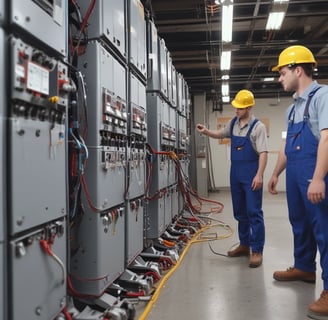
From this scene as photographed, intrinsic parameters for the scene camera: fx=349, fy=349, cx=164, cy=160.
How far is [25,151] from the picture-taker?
134 centimetres

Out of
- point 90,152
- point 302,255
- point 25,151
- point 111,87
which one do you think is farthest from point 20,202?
point 302,255

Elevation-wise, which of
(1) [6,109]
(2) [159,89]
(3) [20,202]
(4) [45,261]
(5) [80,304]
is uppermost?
(2) [159,89]

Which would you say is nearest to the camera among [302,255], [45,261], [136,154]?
[45,261]

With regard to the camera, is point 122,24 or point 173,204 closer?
point 122,24

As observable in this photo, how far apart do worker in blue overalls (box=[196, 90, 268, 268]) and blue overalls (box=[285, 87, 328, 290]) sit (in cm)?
58

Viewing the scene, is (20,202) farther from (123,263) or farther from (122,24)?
(122,24)

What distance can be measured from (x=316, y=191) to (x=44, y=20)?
1662 mm

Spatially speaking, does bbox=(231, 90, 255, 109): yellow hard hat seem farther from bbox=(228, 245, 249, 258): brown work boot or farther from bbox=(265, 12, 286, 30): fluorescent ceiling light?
bbox=(265, 12, 286, 30): fluorescent ceiling light

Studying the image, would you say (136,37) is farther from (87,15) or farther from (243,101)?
(243,101)

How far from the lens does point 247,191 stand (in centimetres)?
317

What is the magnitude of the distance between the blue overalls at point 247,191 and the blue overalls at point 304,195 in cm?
58

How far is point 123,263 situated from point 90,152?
936mm

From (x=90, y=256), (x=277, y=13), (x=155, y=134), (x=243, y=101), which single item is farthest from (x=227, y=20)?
(x=90, y=256)

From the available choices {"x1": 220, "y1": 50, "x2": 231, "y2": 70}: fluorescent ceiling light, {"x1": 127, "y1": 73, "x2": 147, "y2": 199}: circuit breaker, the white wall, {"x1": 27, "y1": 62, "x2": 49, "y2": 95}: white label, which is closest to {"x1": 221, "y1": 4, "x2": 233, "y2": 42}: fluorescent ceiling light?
{"x1": 220, "y1": 50, "x2": 231, "y2": 70}: fluorescent ceiling light
